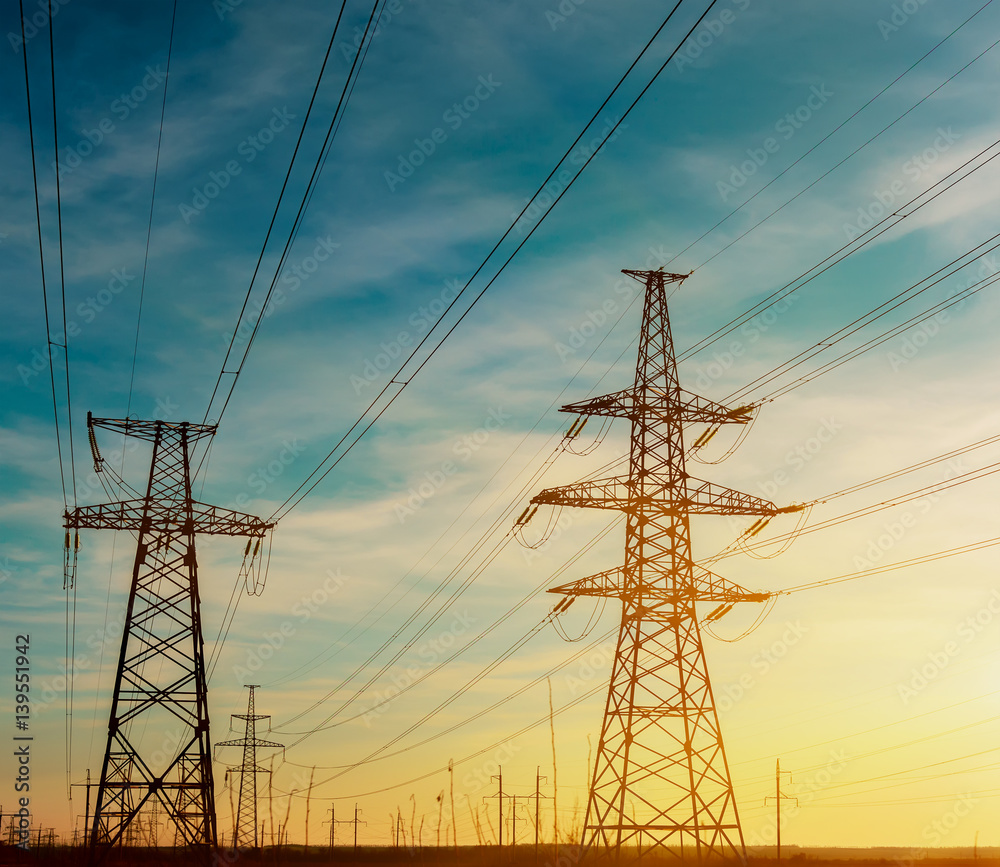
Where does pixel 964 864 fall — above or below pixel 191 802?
below

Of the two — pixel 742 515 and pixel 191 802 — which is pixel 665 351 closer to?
pixel 742 515

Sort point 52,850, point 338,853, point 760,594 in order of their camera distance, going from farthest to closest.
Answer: point 338,853 < point 52,850 < point 760,594

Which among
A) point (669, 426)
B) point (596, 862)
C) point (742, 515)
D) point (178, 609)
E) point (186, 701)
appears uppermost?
point (669, 426)

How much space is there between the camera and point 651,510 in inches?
1403

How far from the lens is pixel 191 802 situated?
3441cm

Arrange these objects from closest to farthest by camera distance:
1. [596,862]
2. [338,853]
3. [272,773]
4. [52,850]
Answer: [596,862], [52,850], [272,773], [338,853]

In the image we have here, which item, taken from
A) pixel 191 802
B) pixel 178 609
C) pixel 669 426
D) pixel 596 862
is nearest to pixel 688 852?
pixel 596 862

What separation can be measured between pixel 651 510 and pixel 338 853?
89.8 meters

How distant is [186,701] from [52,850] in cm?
4027

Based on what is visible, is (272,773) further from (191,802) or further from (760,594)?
(760,594)

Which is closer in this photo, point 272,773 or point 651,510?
point 651,510

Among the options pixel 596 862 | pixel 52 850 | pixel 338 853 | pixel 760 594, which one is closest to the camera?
pixel 596 862

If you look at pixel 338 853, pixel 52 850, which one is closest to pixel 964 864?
pixel 338 853

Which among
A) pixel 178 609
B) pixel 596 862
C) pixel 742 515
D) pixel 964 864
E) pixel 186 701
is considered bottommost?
pixel 964 864
